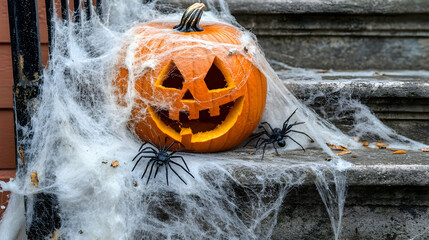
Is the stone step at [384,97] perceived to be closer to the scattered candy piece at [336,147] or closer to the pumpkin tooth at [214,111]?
the scattered candy piece at [336,147]

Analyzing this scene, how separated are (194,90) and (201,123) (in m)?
0.18

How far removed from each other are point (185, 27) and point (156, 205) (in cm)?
69

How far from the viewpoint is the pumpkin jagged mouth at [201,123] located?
158 centimetres

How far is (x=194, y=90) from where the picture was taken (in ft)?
5.02

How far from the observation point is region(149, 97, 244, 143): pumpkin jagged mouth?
5.20ft

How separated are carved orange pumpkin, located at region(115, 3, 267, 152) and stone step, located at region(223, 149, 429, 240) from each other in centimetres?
22

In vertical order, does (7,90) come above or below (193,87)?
below

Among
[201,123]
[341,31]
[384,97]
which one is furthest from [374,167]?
Result: [341,31]

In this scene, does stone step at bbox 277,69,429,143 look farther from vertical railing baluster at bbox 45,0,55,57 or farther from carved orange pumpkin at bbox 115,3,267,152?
vertical railing baluster at bbox 45,0,55,57

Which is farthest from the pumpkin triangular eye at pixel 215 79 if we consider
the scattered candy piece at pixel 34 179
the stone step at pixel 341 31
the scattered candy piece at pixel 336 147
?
the scattered candy piece at pixel 34 179

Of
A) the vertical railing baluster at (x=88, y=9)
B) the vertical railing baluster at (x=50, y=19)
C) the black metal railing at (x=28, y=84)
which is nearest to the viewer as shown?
the black metal railing at (x=28, y=84)

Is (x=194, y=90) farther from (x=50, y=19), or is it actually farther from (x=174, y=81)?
(x=50, y=19)

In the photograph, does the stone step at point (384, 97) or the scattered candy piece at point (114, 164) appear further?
the stone step at point (384, 97)

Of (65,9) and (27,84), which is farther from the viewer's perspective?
(65,9)
